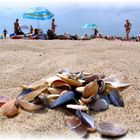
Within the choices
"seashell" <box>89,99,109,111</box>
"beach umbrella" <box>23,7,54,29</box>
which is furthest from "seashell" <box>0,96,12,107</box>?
"beach umbrella" <box>23,7,54,29</box>

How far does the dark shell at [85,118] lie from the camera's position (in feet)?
9.23

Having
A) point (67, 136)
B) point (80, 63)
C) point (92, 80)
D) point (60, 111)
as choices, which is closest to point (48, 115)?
point (60, 111)

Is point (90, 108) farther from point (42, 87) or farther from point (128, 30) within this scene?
point (128, 30)

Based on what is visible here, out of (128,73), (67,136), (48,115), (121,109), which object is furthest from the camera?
(128,73)

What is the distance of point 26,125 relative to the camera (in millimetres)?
2809

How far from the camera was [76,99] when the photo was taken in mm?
3107

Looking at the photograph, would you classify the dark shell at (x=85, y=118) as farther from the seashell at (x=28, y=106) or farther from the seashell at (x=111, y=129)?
the seashell at (x=28, y=106)

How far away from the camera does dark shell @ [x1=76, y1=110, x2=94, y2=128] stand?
2812 mm

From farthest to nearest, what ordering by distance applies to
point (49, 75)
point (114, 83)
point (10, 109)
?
point (49, 75) < point (114, 83) < point (10, 109)

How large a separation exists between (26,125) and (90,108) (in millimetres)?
571

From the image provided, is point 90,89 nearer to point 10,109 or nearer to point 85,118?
point 85,118

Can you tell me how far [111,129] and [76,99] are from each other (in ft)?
1.63

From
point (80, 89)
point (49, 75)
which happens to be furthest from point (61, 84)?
point (49, 75)

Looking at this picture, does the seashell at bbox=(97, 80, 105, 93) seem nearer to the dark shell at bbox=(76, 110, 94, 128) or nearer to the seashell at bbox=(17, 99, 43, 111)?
the dark shell at bbox=(76, 110, 94, 128)
